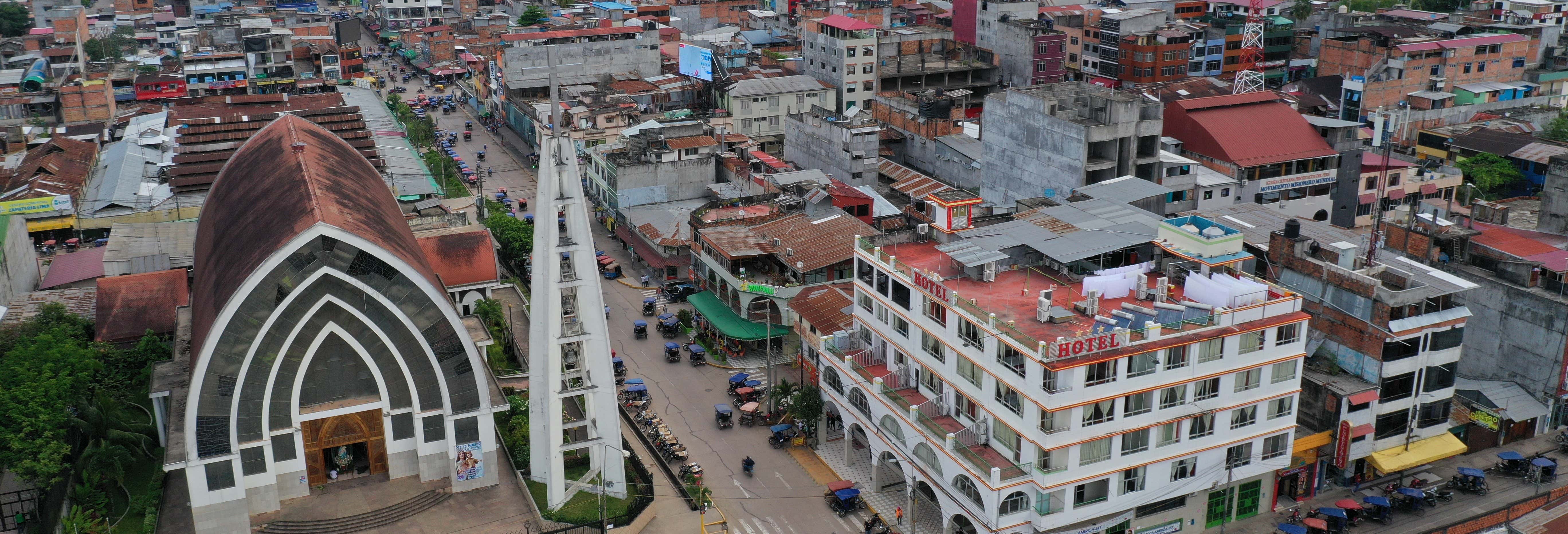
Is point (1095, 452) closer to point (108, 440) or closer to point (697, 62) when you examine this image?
point (108, 440)

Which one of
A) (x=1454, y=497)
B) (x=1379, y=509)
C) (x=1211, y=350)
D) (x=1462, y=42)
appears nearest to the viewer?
(x=1211, y=350)

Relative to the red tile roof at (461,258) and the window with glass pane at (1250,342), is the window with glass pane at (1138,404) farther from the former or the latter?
the red tile roof at (461,258)

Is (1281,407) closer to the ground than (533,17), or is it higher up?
closer to the ground

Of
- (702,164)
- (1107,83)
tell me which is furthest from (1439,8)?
(702,164)

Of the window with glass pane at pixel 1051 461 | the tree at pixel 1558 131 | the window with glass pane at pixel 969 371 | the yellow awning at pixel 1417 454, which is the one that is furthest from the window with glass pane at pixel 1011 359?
the tree at pixel 1558 131

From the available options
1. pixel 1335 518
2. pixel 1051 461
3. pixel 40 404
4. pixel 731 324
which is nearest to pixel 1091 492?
pixel 1051 461

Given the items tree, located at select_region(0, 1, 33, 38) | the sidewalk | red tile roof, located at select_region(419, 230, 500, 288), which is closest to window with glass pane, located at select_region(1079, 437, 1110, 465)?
the sidewalk

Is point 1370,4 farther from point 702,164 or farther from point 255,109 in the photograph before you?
point 255,109
